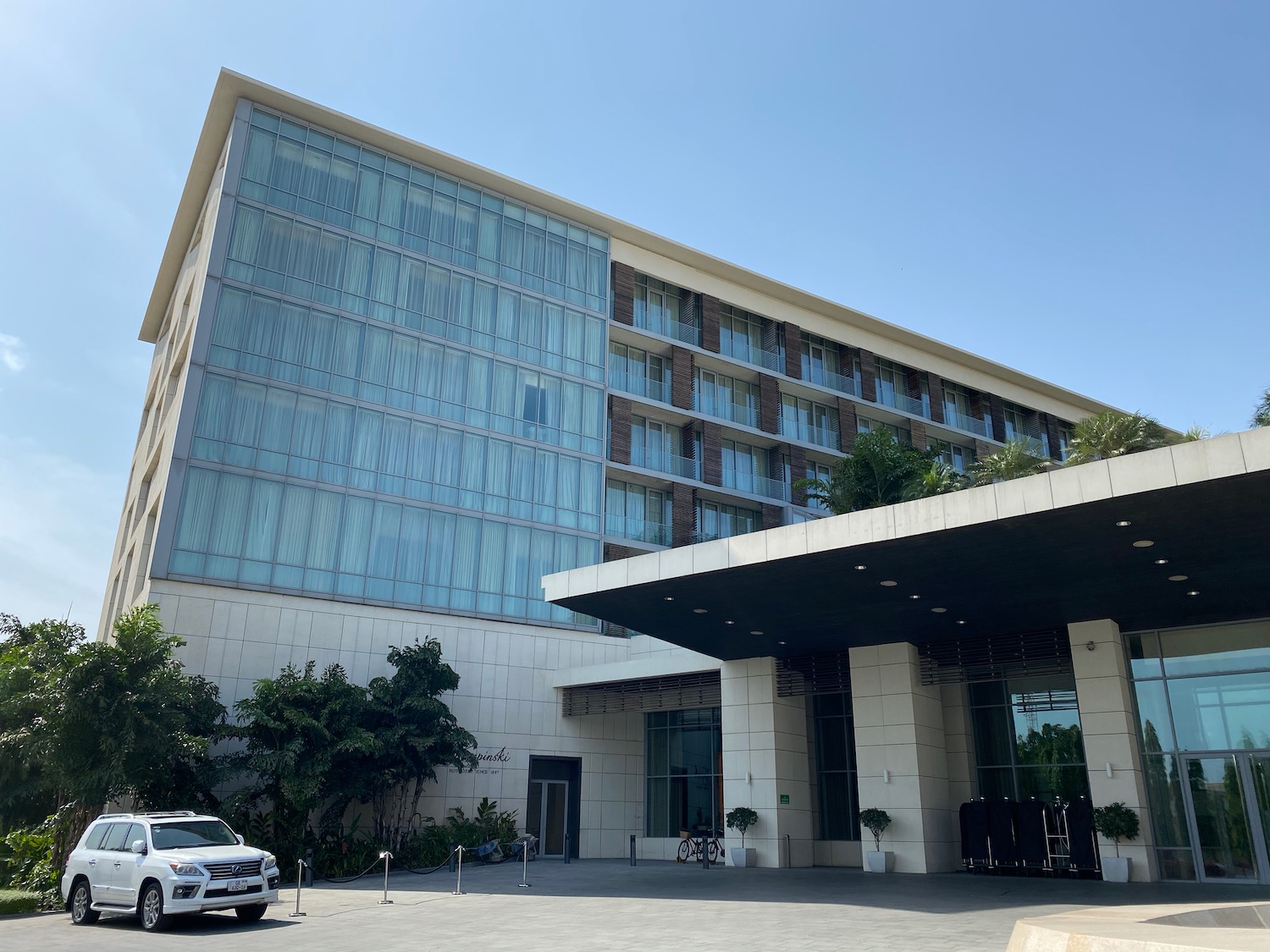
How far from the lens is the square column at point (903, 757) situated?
25.0m

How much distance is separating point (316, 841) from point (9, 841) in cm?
725

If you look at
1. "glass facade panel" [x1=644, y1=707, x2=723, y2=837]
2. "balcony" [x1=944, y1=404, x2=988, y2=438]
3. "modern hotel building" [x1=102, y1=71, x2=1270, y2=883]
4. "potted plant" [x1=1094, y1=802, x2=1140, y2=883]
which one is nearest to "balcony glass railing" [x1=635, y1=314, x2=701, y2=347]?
"modern hotel building" [x1=102, y1=71, x2=1270, y2=883]

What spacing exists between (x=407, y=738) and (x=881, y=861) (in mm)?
13526

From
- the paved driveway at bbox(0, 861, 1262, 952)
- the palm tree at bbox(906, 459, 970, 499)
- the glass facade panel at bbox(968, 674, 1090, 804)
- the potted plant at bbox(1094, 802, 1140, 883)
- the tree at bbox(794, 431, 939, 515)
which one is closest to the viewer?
A: the paved driveway at bbox(0, 861, 1262, 952)

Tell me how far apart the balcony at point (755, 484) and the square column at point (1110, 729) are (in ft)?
69.1

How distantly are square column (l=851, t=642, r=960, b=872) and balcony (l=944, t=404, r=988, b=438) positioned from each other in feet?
91.2

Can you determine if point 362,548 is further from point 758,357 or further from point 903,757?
point 758,357

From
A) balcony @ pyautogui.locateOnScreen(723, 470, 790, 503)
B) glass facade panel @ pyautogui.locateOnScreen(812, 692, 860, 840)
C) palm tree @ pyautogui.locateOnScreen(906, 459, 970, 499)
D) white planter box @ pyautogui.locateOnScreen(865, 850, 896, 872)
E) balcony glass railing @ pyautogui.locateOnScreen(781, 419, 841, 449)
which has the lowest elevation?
white planter box @ pyautogui.locateOnScreen(865, 850, 896, 872)

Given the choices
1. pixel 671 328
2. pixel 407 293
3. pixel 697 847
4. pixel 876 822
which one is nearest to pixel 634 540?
pixel 671 328

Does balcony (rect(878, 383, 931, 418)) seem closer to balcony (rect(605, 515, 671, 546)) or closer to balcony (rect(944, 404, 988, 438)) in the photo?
balcony (rect(944, 404, 988, 438))

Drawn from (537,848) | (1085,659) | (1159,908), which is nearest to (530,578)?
(537,848)

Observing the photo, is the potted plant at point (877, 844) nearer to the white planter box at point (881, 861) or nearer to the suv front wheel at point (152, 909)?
the white planter box at point (881, 861)

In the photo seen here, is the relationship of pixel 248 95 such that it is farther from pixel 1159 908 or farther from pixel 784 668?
pixel 1159 908

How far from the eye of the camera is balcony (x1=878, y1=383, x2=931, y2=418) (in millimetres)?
50062
